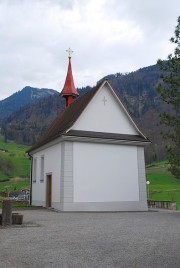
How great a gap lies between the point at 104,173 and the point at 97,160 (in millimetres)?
901

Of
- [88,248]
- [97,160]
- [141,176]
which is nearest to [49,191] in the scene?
[97,160]

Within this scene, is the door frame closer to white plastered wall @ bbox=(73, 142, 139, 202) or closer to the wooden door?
the wooden door

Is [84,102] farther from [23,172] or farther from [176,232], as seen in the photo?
[23,172]

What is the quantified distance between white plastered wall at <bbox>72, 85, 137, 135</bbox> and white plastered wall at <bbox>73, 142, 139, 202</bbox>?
1144 mm

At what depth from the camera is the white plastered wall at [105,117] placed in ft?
70.6

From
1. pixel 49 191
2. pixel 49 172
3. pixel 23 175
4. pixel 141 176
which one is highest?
pixel 23 175

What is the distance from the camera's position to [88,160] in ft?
68.5

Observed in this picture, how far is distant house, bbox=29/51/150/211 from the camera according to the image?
2017 centimetres

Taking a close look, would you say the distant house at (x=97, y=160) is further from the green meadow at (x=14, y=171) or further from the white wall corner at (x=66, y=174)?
the green meadow at (x=14, y=171)

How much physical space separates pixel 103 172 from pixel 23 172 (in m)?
82.6

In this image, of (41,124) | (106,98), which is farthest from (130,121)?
(41,124)

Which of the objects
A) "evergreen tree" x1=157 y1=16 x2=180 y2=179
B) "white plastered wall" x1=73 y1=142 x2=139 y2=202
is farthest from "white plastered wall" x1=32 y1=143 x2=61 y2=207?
"evergreen tree" x1=157 y1=16 x2=180 y2=179

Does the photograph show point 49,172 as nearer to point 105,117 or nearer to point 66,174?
point 66,174

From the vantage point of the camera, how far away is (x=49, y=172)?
74.6 ft
